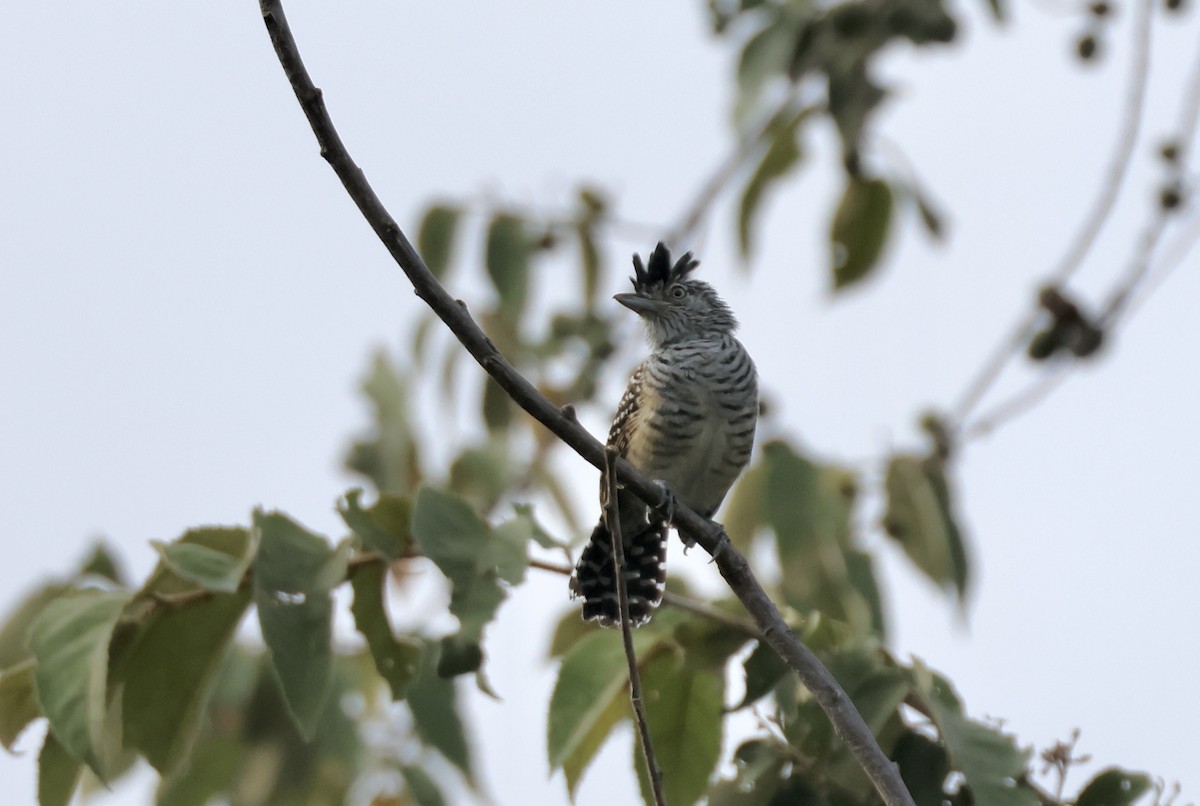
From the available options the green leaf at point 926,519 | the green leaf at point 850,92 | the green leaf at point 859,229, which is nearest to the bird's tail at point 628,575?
the green leaf at point 926,519

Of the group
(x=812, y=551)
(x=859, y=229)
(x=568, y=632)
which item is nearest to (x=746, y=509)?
(x=812, y=551)

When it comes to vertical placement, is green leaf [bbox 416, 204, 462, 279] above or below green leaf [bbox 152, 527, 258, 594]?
above

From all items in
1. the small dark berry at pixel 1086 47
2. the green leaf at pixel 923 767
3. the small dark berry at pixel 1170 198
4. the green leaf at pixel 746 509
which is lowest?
the green leaf at pixel 923 767

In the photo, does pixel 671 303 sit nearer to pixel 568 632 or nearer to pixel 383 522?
pixel 568 632

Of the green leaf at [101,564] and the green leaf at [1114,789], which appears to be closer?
the green leaf at [1114,789]

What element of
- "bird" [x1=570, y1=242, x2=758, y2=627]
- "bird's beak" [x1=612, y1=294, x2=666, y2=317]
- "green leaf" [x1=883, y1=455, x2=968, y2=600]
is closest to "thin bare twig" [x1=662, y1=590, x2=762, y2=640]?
"green leaf" [x1=883, y1=455, x2=968, y2=600]

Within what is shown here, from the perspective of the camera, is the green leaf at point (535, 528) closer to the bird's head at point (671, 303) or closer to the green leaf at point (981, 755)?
the green leaf at point (981, 755)

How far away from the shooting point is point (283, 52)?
240 cm

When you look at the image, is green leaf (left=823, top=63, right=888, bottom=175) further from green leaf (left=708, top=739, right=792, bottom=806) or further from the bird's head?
green leaf (left=708, top=739, right=792, bottom=806)

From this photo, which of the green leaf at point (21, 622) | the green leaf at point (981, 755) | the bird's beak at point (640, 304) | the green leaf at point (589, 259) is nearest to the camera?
the green leaf at point (981, 755)

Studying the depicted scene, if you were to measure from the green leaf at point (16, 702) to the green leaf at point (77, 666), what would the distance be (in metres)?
0.22

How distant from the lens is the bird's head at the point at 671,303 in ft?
18.0

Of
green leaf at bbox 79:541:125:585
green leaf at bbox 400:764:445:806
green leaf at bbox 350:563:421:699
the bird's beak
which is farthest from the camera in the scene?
the bird's beak

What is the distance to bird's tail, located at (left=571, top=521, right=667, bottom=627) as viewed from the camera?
4484 millimetres
